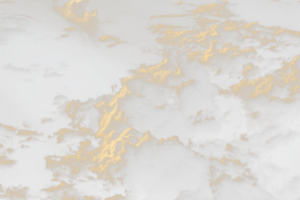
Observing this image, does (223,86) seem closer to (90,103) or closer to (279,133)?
(279,133)

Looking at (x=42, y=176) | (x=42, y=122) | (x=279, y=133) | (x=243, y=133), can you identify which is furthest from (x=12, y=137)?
(x=279, y=133)

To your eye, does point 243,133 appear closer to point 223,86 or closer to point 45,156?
point 223,86

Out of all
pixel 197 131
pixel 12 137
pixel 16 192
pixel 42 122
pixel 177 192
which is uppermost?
pixel 42 122

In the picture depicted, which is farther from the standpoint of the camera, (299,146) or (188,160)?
(299,146)

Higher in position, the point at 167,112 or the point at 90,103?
the point at 90,103

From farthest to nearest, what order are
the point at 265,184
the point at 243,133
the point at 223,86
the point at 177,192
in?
the point at 223,86 → the point at 243,133 → the point at 265,184 → the point at 177,192

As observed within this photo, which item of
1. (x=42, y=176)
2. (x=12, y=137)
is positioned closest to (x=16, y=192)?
(x=42, y=176)

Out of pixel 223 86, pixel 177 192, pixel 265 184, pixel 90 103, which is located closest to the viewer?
pixel 177 192

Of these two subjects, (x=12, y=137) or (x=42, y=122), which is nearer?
(x=12, y=137)

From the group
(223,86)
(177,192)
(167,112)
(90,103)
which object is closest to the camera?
(177,192)
